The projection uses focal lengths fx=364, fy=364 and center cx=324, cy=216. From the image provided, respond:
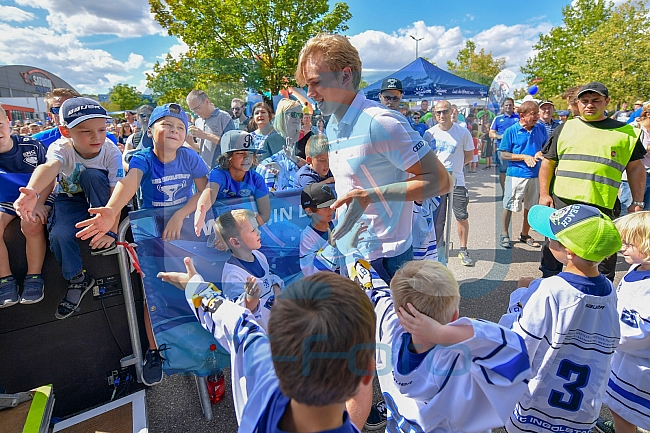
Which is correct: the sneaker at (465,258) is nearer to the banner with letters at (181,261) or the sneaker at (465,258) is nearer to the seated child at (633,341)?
the seated child at (633,341)

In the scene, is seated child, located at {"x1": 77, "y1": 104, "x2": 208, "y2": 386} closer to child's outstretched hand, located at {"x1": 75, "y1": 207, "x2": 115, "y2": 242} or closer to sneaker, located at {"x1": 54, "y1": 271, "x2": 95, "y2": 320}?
child's outstretched hand, located at {"x1": 75, "y1": 207, "x2": 115, "y2": 242}

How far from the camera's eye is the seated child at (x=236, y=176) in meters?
1.99

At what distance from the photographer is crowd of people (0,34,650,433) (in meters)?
0.90

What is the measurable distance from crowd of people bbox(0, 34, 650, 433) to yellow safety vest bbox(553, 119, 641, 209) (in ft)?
0.09

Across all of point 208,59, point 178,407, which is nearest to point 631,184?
point 208,59

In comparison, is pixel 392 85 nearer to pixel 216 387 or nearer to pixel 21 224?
pixel 216 387

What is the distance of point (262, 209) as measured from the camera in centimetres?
198

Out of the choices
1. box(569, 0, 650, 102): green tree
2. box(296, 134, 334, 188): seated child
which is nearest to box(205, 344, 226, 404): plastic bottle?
box(296, 134, 334, 188): seated child

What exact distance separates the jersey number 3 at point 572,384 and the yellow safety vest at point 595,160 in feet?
5.23

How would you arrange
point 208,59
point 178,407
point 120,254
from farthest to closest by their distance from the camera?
point 178,407 → point 120,254 → point 208,59

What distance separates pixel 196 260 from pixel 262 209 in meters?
0.48

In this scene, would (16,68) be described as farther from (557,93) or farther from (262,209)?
(557,93)

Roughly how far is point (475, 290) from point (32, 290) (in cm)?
276

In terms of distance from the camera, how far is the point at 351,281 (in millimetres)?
926
